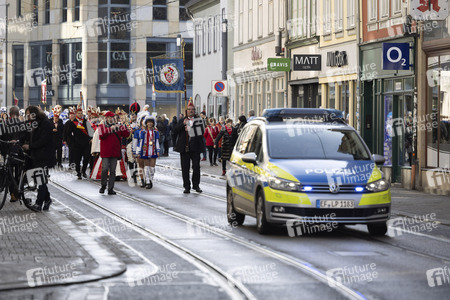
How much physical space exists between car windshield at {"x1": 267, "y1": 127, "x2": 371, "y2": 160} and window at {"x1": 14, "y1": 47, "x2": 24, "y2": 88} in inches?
3100

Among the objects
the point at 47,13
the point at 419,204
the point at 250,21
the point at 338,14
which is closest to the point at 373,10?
the point at 338,14

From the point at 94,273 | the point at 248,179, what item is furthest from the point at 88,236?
the point at 94,273

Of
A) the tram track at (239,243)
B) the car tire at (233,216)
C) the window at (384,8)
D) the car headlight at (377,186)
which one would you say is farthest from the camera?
the window at (384,8)

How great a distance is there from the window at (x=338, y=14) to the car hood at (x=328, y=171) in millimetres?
22393

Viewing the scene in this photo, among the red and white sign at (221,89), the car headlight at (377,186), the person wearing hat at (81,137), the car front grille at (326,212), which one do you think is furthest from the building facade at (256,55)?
the car front grille at (326,212)

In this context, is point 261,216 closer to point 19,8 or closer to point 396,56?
point 396,56

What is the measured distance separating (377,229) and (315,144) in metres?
1.49

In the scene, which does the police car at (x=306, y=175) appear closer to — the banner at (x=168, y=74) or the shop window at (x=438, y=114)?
the shop window at (x=438, y=114)

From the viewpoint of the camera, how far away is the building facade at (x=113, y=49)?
279 ft

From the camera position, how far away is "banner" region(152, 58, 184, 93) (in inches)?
1992

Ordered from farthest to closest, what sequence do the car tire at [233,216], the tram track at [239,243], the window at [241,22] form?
the window at [241,22]
the car tire at [233,216]
the tram track at [239,243]

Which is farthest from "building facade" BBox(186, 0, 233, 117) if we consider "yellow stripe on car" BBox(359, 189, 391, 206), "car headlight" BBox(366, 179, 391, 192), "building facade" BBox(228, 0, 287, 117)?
"yellow stripe on car" BBox(359, 189, 391, 206)

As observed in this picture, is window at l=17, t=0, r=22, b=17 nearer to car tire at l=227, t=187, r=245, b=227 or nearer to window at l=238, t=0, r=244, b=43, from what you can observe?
window at l=238, t=0, r=244, b=43

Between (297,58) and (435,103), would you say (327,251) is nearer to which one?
(435,103)
